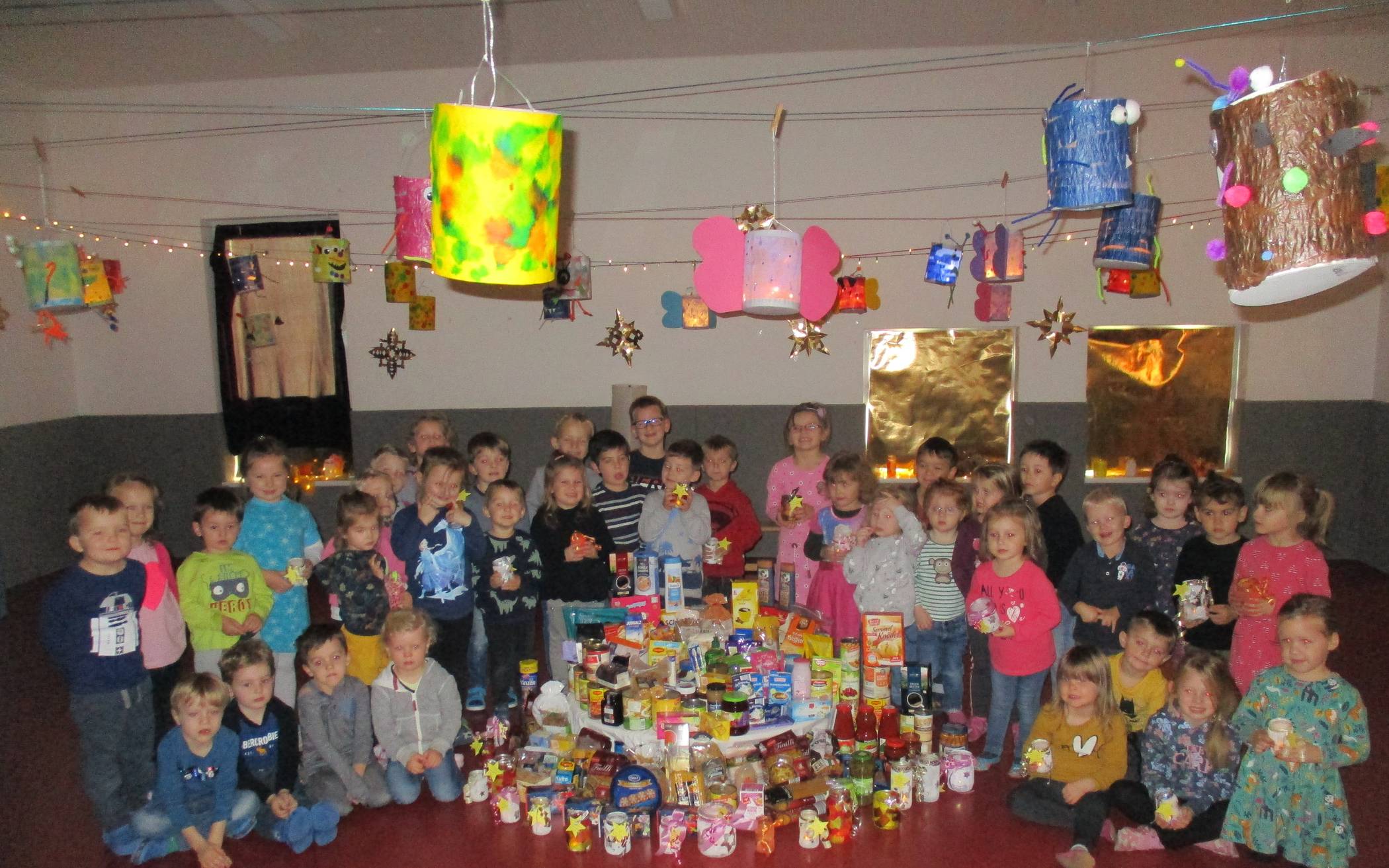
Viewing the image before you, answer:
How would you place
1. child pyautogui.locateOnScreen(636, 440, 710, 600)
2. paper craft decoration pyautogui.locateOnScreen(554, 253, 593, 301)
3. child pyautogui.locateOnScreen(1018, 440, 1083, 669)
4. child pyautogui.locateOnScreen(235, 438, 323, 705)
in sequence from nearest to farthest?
child pyautogui.locateOnScreen(235, 438, 323, 705), child pyautogui.locateOnScreen(1018, 440, 1083, 669), child pyautogui.locateOnScreen(636, 440, 710, 600), paper craft decoration pyautogui.locateOnScreen(554, 253, 593, 301)

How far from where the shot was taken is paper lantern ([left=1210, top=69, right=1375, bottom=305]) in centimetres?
220

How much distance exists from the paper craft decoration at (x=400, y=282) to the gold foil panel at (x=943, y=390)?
3667mm

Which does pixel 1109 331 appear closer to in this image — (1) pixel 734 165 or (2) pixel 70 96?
(1) pixel 734 165

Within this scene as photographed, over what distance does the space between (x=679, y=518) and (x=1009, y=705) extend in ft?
5.80

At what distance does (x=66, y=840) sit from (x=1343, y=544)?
8211 millimetres

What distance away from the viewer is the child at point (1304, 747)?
2.96m

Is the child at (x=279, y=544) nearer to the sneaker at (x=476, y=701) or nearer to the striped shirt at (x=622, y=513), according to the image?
the sneaker at (x=476, y=701)

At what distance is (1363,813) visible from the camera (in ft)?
11.3

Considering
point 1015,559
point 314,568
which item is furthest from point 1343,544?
point 314,568

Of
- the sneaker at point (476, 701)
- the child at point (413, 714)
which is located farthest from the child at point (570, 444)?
the child at point (413, 714)

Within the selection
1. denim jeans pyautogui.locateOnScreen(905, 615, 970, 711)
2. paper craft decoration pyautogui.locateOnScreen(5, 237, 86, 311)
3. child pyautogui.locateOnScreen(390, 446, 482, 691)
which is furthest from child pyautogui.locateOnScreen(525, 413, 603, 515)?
paper craft decoration pyautogui.locateOnScreen(5, 237, 86, 311)

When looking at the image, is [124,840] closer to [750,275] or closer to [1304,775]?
[750,275]

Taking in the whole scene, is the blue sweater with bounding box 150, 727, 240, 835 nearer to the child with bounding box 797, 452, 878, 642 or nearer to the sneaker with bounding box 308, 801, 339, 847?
the sneaker with bounding box 308, 801, 339, 847

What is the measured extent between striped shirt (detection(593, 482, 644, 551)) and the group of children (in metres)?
0.01
